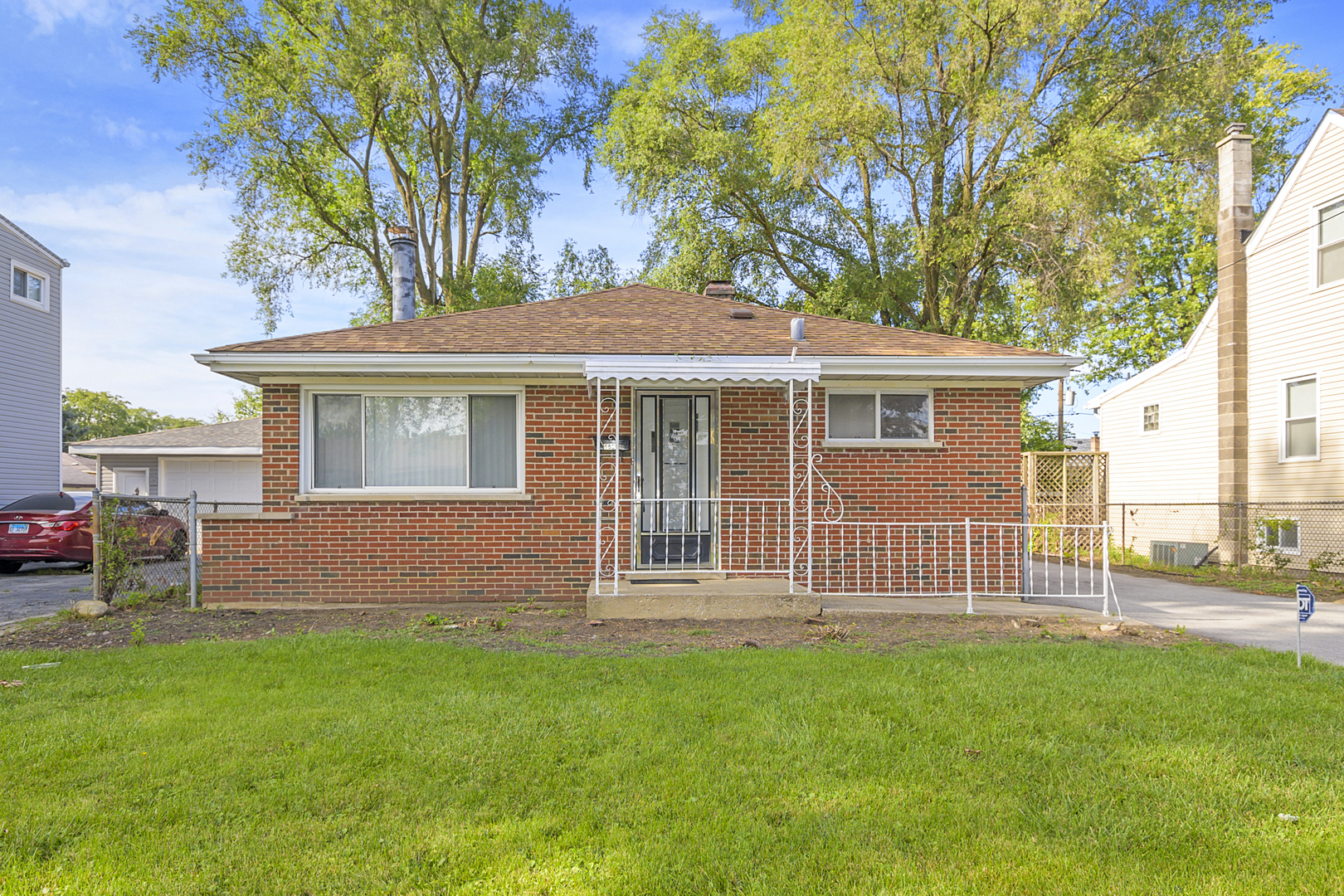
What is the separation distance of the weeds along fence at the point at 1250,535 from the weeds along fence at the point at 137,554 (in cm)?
1551

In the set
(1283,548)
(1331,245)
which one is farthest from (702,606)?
(1331,245)

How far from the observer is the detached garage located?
21109mm

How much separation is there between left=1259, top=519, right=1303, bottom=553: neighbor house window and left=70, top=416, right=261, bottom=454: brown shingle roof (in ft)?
73.8

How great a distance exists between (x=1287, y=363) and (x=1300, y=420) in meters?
1.03

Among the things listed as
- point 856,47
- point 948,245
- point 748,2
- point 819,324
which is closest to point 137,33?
point 748,2

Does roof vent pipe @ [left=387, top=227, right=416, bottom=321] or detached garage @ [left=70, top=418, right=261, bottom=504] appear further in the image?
detached garage @ [left=70, top=418, right=261, bottom=504]

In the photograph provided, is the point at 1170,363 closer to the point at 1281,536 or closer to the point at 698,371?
the point at 1281,536

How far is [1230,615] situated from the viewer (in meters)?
8.65

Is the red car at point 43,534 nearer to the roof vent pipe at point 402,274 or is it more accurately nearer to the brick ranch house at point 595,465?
the roof vent pipe at point 402,274

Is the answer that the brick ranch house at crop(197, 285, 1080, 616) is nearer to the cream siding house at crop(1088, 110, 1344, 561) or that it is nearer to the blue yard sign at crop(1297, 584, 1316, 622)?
the blue yard sign at crop(1297, 584, 1316, 622)

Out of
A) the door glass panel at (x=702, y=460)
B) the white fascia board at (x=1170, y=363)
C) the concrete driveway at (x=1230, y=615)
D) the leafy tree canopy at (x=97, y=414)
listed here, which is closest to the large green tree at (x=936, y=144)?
the white fascia board at (x=1170, y=363)

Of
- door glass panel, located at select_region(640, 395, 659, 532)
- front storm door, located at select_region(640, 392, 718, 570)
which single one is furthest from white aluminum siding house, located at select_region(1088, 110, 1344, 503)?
door glass panel, located at select_region(640, 395, 659, 532)

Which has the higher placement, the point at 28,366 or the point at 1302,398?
the point at 28,366

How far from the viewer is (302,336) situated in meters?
9.37
